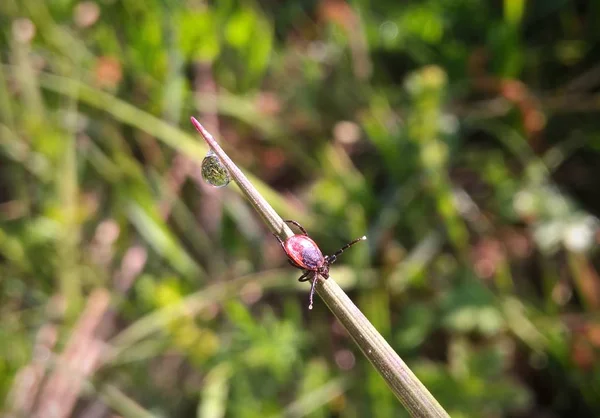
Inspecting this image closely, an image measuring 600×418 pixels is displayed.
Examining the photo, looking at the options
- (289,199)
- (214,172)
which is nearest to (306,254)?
(214,172)

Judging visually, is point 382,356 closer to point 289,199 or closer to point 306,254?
point 306,254

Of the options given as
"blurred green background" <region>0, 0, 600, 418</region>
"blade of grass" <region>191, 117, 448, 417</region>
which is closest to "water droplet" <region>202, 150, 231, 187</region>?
"blade of grass" <region>191, 117, 448, 417</region>

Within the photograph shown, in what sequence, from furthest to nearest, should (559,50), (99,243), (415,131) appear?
(99,243), (559,50), (415,131)

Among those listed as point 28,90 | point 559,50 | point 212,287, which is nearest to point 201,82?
point 28,90

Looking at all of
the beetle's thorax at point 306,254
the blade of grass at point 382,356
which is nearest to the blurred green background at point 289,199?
the beetle's thorax at point 306,254

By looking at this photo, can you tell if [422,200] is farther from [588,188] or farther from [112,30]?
[112,30]

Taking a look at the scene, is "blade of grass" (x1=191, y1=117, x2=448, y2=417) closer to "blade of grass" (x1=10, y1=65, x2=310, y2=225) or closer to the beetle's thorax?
the beetle's thorax
